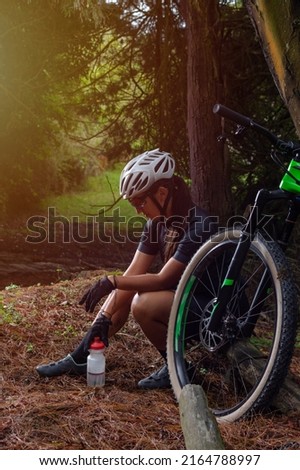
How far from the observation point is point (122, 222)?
13734mm

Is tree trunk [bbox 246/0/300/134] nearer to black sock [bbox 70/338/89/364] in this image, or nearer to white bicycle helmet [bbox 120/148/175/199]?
white bicycle helmet [bbox 120/148/175/199]

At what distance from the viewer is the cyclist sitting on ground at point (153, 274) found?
3580mm

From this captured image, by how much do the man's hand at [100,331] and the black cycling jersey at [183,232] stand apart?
531 mm

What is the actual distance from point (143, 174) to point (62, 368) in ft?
4.24

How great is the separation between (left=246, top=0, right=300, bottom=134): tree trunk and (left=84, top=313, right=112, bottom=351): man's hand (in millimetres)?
1588

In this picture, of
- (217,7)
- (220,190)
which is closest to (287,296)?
(220,190)

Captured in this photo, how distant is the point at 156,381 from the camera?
145 inches

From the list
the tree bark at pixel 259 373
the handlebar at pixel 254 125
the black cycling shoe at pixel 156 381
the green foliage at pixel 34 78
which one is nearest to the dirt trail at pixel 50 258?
the green foliage at pixel 34 78

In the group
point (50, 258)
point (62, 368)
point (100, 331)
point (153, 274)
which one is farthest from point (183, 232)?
point (50, 258)

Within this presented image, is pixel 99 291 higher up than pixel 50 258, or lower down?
higher up

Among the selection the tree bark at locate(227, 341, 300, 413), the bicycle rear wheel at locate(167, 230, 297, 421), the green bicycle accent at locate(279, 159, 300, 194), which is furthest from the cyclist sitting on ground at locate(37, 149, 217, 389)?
the green bicycle accent at locate(279, 159, 300, 194)

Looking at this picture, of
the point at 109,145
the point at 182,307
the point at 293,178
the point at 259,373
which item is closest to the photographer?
the point at 293,178

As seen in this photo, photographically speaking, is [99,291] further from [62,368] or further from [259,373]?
[259,373]
